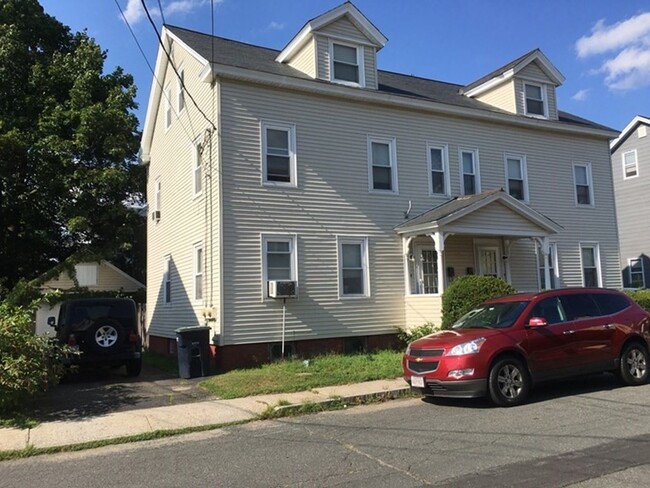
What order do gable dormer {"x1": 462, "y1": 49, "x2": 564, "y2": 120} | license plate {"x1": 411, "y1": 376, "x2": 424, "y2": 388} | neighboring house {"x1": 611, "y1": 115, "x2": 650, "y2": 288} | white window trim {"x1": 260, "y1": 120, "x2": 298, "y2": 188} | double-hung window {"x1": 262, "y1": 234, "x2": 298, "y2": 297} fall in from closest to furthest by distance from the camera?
license plate {"x1": 411, "y1": 376, "x2": 424, "y2": 388}
double-hung window {"x1": 262, "y1": 234, "x2": 298, "y2": 297}
white window trim {"x1": 260, "y1": 120, "x2": 298, "y2": 188}
gable dormer {"x1": 462, "y1": 49, "x2": 564, "y2": 120}
neighboring house {"x1": 611, "y1": 115, "x2": 650, "y2": 288}

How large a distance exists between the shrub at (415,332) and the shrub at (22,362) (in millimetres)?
8756

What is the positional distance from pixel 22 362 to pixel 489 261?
13.1 metres

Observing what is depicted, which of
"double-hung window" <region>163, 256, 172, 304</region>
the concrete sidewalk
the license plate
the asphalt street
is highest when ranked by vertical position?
"double-hung window" <region>163, 256, 172, 304</region>

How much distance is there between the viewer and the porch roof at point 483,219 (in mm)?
14648

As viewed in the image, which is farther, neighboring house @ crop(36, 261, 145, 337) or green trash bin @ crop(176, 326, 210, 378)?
neighboring house @ crop(36, 261, 145, 337)

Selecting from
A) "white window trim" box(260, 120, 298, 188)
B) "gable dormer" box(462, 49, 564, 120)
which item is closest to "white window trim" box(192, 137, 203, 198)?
"white window trim" box(260, 120, 298, 188)

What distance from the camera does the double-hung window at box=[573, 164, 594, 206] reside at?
19.5 meters

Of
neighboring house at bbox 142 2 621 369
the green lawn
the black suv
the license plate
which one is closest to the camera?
the license plate

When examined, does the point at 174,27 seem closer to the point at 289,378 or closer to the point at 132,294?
the point at 289,378

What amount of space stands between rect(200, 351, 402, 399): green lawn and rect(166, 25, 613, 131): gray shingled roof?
716 cm

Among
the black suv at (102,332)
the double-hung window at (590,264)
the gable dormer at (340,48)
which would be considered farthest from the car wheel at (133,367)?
the double-hung window at (590,264)

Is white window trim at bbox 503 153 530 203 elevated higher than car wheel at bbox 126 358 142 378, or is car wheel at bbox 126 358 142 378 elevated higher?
white window trim at bbox 503 153 530 203

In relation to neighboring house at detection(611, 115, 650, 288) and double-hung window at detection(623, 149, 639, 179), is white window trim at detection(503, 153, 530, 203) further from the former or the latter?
double-hung window at detection(623, 149, 639, 179)

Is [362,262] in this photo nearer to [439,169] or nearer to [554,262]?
[439,169]
